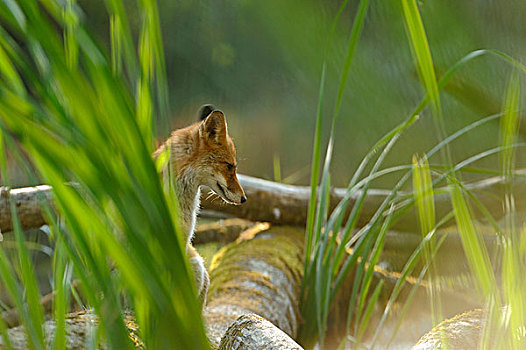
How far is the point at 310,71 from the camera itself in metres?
0.90

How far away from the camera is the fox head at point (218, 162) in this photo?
2.93 feet

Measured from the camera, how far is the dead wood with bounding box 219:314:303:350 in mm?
509

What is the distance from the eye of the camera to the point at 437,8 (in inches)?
14.0

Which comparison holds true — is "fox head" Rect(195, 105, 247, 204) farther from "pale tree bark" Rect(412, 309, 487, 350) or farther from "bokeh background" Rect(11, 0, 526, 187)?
"pale tree bark" Rect(412, 309, 487, 350)

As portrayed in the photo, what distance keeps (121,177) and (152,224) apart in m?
0.02

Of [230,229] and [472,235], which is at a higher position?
[472,235]

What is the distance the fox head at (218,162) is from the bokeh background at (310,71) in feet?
0.43

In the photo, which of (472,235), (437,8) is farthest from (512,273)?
(437,8)

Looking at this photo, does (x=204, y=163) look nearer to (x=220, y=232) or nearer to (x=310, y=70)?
(x=310, y=70)

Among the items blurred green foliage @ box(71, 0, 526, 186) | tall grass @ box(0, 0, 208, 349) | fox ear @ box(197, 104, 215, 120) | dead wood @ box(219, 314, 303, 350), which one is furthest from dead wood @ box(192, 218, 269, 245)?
tall grass @ box(0, 0, 208, 349)

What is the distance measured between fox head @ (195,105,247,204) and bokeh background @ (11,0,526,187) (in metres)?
0.13

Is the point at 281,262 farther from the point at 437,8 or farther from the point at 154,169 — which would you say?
the point at 154,169

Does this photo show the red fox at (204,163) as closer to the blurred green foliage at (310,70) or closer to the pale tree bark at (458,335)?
the blurred green foliage at (310,70)

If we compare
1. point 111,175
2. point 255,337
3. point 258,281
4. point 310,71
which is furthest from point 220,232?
point 111,175
